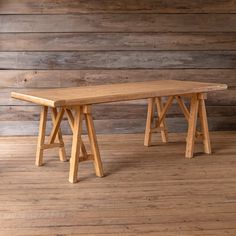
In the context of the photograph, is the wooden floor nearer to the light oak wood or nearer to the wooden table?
the wooden table

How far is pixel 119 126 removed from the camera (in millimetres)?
→ 4355

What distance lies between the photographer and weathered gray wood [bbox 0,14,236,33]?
4035mm

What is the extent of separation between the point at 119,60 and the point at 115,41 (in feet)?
0.65

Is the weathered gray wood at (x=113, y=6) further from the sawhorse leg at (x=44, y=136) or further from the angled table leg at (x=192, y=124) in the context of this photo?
the sawhorse leg at (x=44, y=136)

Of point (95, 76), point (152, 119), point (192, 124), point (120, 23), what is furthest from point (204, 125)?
point (120, 23)

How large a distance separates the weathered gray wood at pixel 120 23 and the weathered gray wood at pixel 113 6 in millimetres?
50

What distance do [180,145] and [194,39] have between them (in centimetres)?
116

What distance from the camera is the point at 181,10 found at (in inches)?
163

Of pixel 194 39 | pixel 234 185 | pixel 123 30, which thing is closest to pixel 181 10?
pixel 194 39

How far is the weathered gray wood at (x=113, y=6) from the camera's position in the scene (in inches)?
158

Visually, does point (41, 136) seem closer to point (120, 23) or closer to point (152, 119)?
point (152, 119)

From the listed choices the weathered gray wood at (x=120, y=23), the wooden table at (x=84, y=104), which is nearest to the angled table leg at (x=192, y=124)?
the wooden table at (x=84, y=104)

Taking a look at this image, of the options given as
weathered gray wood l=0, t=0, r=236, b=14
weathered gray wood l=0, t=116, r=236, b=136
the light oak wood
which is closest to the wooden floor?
the light oak wood

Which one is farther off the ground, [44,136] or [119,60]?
[119,60]
